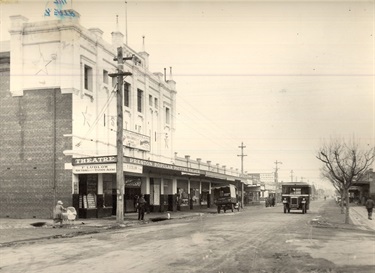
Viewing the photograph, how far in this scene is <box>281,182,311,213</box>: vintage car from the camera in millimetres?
39719

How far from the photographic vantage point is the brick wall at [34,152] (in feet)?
92.3

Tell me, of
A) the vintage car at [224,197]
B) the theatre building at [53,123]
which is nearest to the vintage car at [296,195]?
the vintage car at [224,197]

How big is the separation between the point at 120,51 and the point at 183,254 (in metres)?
16.1

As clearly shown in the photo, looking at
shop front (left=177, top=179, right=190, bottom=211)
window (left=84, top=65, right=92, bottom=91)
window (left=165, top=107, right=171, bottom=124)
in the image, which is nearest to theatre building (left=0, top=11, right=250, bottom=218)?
window (left=84, top=65, right=92, bottom=91)

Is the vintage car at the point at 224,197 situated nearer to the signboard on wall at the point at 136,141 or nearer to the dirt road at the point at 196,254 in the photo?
the signboard on wall at the point at 136,141

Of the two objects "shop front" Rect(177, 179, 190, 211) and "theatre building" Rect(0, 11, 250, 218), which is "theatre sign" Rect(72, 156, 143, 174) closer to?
"theatre building" Rect(0, 11, 250, 218)

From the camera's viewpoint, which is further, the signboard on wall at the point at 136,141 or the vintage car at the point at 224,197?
the vintage car at the point at 224,197

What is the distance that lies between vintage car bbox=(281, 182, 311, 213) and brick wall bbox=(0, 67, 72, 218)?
1981 cm

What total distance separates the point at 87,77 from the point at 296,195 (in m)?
20.3

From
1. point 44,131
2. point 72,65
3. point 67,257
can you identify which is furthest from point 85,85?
point 67,257

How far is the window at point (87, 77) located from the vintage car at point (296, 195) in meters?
18.6

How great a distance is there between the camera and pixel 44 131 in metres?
28.7

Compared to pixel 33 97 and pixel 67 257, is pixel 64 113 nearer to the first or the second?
pixel 33 97

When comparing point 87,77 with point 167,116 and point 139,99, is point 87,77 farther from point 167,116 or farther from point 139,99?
point 167,116
